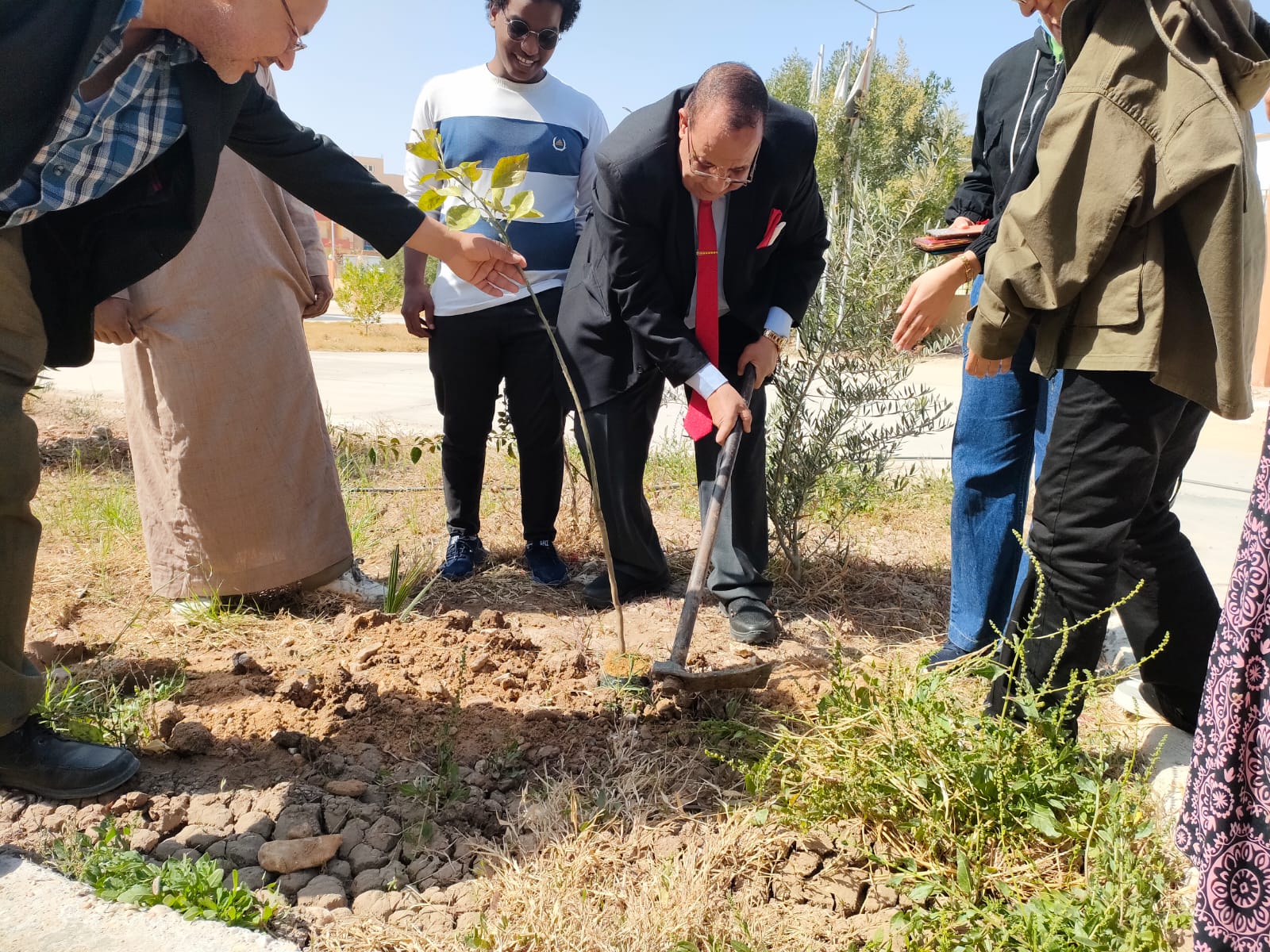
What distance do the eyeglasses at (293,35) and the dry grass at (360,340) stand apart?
50.3ft

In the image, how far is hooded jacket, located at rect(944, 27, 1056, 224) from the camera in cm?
237

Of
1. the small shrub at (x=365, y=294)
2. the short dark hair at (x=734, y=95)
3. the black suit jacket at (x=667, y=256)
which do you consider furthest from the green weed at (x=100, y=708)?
the small shrub at (x=365, y=294)

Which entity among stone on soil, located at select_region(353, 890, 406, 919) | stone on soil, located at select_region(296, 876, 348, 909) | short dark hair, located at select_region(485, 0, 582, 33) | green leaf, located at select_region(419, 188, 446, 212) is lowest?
stone on soil, located at select_region(353, 890, 406, 919)

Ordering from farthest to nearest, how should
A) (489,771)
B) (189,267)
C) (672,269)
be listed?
(672,269), (189,267), (489,771)

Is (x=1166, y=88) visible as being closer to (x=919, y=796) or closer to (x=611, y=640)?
(x=919, y=796)

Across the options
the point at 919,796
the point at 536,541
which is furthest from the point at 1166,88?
the point at 536,541

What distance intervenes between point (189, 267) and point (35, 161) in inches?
42.9

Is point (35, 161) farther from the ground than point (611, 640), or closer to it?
farther from the ground

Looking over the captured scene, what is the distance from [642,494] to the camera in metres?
3.27

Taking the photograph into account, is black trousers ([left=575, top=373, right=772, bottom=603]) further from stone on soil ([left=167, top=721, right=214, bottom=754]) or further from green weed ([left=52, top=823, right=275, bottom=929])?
green weed ([left=52, top=823, right=275, bottom=929])

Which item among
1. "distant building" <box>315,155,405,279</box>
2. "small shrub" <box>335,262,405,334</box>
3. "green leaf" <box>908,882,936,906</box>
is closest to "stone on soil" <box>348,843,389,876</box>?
"green leaf" <box>908,882,936,906</box>

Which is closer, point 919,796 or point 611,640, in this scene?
point 919,796

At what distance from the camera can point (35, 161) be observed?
176cm

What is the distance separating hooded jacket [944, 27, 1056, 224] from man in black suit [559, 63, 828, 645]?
516 mm
